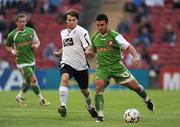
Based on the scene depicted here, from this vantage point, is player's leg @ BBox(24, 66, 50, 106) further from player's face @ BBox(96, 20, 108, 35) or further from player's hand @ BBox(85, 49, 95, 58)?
player's face @ BBox(96, 20, 108, 35)

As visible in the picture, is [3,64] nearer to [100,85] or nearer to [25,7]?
[25,7]

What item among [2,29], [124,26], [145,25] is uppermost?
[2,29]

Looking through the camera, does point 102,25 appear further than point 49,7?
No

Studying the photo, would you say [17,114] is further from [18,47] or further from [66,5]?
[66,5]

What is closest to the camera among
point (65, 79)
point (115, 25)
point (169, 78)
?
point (65, 79)

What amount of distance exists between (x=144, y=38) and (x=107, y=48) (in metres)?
21.7

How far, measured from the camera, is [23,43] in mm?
19500

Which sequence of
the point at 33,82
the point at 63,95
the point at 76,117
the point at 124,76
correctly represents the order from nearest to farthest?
the point at 124,76 < the point at 63,95 < the point at 76,117 < the point at 33,82

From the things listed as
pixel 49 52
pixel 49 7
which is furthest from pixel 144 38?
pixel 49 7

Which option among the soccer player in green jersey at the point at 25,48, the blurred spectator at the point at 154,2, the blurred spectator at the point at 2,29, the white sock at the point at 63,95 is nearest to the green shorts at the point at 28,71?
the soccer player in green jersey at the point at 25,48

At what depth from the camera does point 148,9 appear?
3797 cm

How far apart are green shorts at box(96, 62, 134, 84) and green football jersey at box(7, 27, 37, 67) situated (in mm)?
5704

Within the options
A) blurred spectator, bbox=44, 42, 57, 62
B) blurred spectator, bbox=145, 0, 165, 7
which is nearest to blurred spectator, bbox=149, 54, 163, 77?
blurred spectator, bbox=145, 0, 165, 7

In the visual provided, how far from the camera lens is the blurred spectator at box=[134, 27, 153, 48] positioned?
115ft
